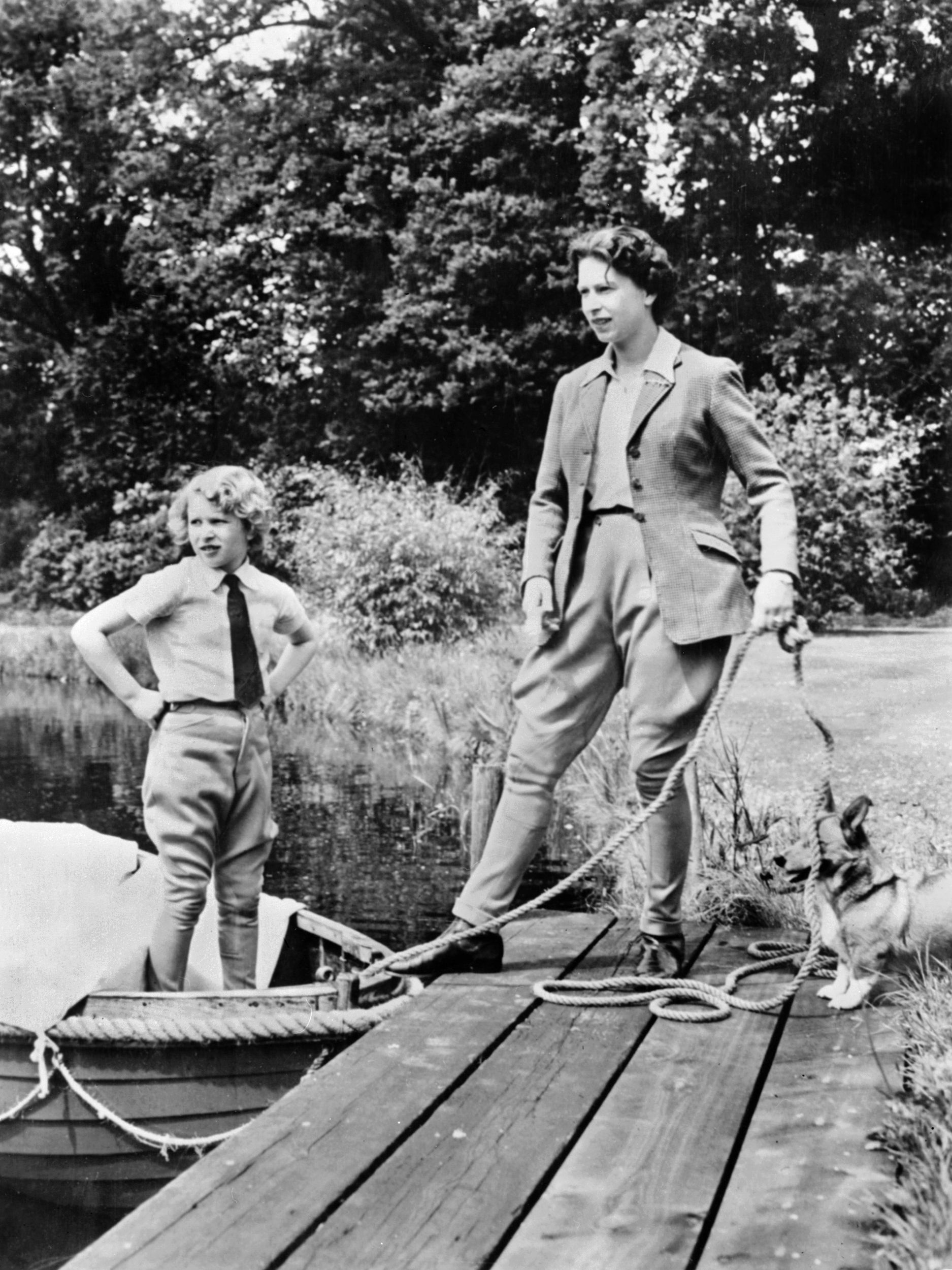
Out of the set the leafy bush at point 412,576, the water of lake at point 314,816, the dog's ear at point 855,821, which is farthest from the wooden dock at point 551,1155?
the leafy bush at point 412,576

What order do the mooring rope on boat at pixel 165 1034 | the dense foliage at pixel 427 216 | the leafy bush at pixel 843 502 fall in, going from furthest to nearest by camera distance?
the dense foliage at pixel 427 216
the leafy bush at pixel 843 502
the mooring rope on boat at pixel 165 1034

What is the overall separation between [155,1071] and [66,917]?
1.87 ft

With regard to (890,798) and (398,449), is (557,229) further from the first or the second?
(890,798)

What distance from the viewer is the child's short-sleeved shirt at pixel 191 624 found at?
14.0 ft

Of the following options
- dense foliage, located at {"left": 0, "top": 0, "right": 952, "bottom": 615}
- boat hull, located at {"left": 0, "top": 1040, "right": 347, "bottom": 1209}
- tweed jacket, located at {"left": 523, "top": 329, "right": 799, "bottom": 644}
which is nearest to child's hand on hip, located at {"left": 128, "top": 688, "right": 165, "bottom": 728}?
boat hull, located at {"left": 0, "top": 1040, "right": 347, "bottom": 1209}

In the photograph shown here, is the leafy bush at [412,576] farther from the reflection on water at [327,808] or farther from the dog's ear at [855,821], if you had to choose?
the dog's ear at [855,821]

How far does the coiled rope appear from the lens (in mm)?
3408

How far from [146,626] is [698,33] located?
729 inches

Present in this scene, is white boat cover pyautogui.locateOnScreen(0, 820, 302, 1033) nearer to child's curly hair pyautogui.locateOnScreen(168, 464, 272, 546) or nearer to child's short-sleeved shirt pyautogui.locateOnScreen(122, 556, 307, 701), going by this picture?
child's short-sleeved shirt pyautogui.locateOnScreen(122, 556, 307, 701)

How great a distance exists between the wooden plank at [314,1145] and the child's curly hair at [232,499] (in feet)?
5.25

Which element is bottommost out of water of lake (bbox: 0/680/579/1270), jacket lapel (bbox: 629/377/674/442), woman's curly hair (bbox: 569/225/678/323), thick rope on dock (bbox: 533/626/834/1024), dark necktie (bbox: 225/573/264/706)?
water of lake (bbox: 0/680/579/1270)

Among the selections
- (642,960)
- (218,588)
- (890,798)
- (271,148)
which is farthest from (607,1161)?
(271,148)

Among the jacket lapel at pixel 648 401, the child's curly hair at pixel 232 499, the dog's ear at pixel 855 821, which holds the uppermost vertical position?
the jacket lapel at pixel 648 401

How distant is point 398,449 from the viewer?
80.1 ft
